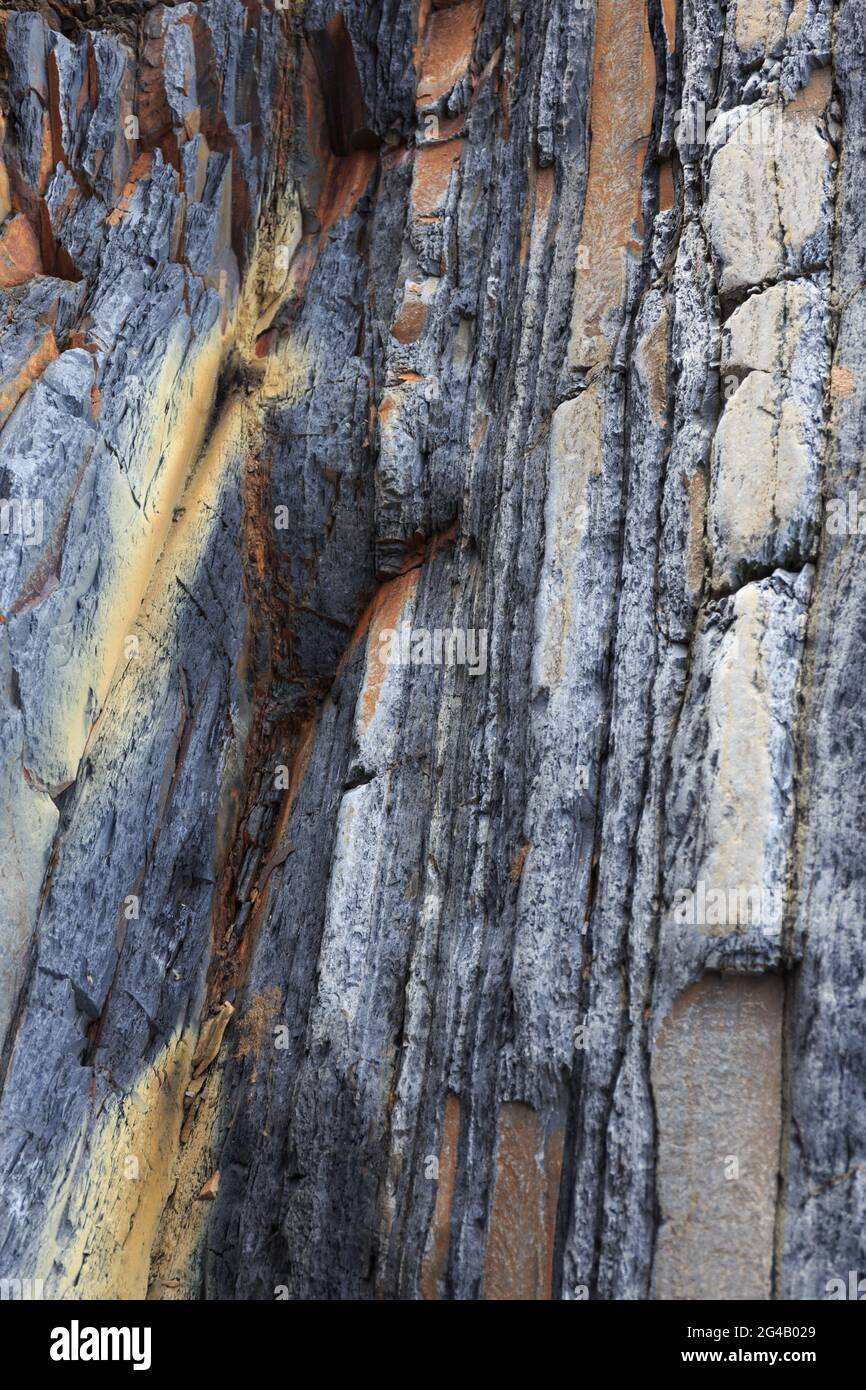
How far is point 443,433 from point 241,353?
200cm

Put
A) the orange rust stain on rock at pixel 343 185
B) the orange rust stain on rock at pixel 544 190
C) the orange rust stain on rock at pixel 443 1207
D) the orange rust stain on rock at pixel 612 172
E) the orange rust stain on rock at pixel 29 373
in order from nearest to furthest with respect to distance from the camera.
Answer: the orange rust stain on rock at pixel 443 1207
the orange rust stain on rock at pixel 29 373
the orange rust stain on rock at pixel 612 172
the orange rust stain on rock at pixel 544 190
the orange rust stain on rock at pixel 343 185

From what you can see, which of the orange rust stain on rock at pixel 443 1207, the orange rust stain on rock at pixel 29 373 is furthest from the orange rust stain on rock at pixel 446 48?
the orange rust stain on rock at pixel 443 1207

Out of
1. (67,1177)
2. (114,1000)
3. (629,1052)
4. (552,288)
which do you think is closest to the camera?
(629,1052)

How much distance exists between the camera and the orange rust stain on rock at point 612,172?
27.5 ft

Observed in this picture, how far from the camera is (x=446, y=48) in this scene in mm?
10578

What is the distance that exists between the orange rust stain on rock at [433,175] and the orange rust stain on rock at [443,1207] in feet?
23.5

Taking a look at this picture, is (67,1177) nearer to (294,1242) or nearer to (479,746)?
(294,1242)

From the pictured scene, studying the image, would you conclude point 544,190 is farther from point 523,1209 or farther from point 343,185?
point 523,1209

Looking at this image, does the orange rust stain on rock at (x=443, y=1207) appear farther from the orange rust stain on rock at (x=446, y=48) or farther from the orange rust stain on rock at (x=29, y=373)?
the orange rust stain on rock at (x=446, y=48)

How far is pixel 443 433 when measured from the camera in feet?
29.8

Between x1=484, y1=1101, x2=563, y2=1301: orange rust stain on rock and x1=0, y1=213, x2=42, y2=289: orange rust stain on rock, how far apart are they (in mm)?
7061

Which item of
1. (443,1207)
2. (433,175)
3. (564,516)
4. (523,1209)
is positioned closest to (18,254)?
(433,175)

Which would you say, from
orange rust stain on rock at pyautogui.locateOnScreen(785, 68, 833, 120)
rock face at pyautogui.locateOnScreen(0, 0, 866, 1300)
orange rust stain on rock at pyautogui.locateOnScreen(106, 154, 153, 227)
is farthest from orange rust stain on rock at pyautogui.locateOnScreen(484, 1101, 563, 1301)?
orange rust stain on rock at pyautogui.locateOnScreen(106, 154, 153, 227)

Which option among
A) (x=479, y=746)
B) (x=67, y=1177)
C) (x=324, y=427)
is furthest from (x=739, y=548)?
(x=67, y=1177)
